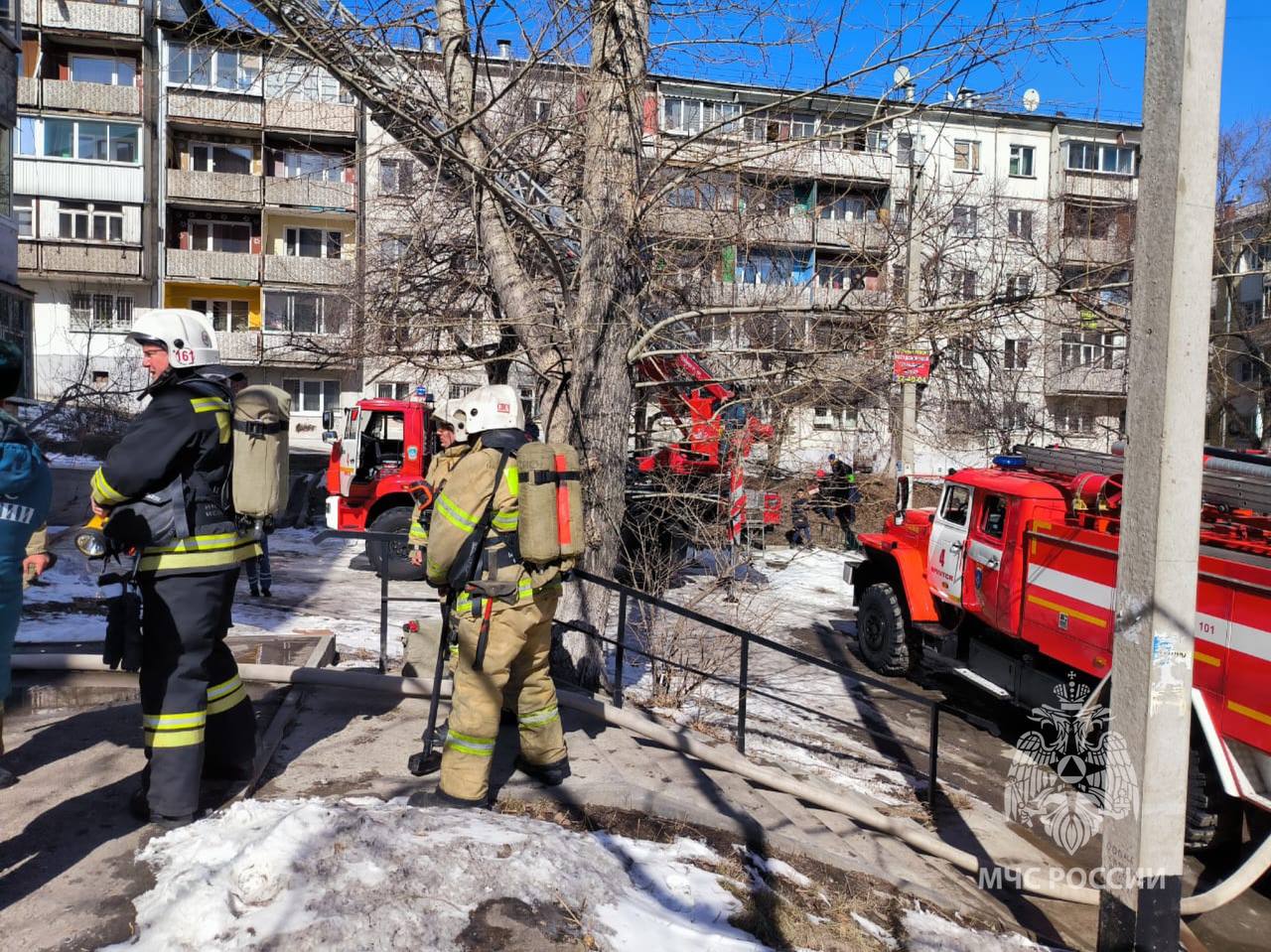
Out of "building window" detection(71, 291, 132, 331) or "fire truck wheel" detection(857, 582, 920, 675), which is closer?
"fire truck wheel" detection(857, 582, 920, 675)

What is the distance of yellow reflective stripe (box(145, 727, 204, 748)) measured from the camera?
11.1 feet

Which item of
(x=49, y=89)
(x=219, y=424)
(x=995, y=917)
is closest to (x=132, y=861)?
(x=219, y=424)

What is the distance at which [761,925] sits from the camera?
10.8ft

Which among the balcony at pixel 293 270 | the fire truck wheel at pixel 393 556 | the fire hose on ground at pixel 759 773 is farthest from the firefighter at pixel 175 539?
the balcony at pixel 293 270

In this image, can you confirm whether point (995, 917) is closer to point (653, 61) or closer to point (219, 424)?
point (219, 424)

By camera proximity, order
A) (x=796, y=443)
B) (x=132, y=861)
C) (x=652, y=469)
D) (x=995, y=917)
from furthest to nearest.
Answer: (x=652, y=469) < (x=796, y=443) < (x=995, y=917) < (x=132, y=861)

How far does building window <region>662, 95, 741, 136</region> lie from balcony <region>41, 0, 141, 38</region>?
30.6 metres

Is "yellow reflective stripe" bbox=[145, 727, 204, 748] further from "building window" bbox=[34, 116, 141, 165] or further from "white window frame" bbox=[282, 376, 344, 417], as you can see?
"building window" bbox=[34, 116, 141, 165]

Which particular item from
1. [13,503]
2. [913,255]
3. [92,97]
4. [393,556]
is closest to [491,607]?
[13,503]

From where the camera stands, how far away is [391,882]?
3016 mm

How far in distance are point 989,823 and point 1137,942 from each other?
2356 mm

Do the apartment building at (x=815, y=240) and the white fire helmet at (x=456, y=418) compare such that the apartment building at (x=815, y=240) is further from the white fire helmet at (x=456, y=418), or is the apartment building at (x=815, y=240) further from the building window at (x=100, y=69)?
the building window at (x=100, y=69)

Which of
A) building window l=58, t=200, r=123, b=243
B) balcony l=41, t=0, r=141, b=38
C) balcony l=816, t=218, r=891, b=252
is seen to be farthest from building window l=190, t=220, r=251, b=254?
balcony l=816, t=218, r=891, b=252

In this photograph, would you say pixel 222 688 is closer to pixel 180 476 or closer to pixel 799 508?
pixel 180 476
